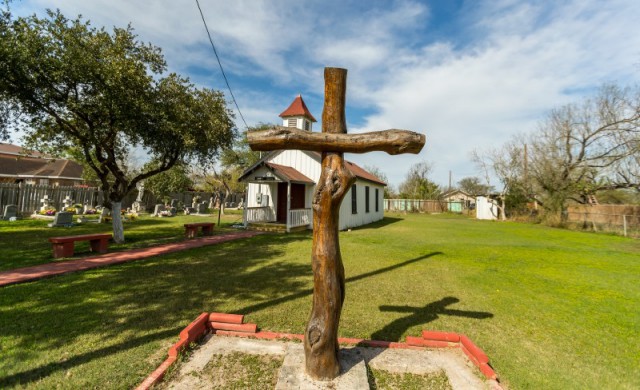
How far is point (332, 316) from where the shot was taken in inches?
117

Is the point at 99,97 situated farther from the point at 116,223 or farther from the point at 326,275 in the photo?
the point at 326,275

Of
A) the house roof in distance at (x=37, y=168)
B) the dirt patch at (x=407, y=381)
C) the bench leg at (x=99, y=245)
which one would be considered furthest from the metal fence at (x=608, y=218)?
the house roof in distance at (x=37, y=168)

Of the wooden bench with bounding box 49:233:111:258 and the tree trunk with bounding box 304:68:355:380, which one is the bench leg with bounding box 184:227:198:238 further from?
the tree trunk with bounding box 304:68:355:380

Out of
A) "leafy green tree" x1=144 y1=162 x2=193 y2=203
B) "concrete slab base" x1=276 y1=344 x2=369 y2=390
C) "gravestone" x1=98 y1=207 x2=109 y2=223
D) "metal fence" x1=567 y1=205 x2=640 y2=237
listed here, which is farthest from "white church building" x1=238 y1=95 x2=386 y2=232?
"metal fence" x1=567 y1=205 x2=640 y2=237

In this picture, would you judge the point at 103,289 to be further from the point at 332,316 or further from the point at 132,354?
the point at 332,316

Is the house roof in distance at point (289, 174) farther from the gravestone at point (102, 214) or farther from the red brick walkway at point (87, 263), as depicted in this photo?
the gravestone at point (102, 214)

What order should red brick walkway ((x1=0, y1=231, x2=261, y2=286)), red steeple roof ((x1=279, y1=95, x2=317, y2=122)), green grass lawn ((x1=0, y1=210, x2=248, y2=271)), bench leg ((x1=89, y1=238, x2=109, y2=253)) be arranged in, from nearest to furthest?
red brick walkway ((x1=0, y1=231, x2=261, y2=286)) < green grass lawn ((x1=0, y1=210, x2=248, y2=271)) < bench leg ((x1=89, y1=238, x2=109, y2=253)) < red steeple roof ((x1=279, y1=95, x2=317, y2=122))

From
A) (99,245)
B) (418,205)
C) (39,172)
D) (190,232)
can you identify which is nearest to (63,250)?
(99,245)

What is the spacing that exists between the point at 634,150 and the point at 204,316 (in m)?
28.6

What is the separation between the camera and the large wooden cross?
294 cm

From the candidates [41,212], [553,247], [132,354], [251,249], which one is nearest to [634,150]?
[553,247]

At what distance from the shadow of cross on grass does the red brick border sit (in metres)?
0.30

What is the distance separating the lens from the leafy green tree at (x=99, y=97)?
25.7 feet

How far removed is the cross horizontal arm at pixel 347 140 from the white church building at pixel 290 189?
10.8m
